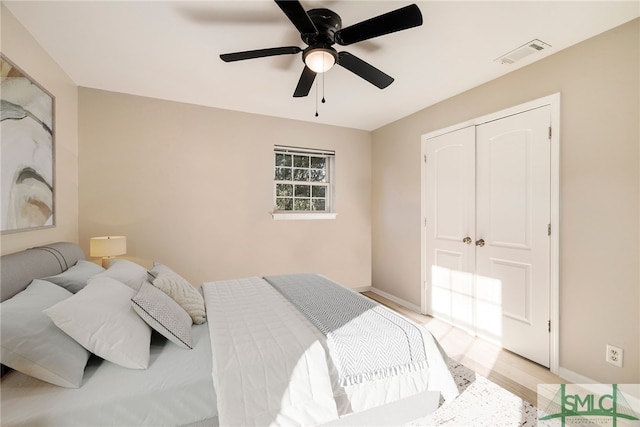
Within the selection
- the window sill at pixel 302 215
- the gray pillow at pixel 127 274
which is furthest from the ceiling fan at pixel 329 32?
the window sill at pixel 302 215

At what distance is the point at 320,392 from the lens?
1.36 metres

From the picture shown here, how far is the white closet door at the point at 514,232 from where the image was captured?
2379mm

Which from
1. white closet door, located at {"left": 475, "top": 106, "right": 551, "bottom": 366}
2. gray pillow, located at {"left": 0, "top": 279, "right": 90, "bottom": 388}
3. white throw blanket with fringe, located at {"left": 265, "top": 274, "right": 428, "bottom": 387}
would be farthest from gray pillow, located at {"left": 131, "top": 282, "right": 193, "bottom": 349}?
white closet door, located at {"left": 475, "top": 106, "right": 551, "bottom": 366}

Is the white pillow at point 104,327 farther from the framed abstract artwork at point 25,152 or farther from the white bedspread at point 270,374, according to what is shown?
the framed abstract artwork at point 25,152

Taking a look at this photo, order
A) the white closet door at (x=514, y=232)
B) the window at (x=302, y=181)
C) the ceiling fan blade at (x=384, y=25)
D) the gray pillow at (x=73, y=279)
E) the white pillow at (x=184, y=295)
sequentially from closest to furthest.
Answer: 1. the ceiling fan blade at (x=384, y=25)
2. the gray pillow at (x=73, y=279)
3. the white pillow at (x=184, y=295)
4. the white closet door at (x=514, y=232)
5. the window at (x=302, y=181)

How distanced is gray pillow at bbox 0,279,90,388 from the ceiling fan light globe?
1.96 m

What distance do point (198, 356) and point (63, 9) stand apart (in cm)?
232

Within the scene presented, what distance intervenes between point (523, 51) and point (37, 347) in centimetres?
347

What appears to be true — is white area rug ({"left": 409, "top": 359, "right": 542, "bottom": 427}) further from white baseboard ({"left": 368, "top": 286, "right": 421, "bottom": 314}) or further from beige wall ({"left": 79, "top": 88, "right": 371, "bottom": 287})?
beige wall ({"left": 79, "top": 88, "right": 371, "bottom": 287})

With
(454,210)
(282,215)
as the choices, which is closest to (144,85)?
(282,215)

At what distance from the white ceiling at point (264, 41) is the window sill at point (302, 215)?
58.7 inches

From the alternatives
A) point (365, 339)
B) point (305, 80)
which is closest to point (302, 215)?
point (305, 80)

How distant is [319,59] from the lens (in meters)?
1.85

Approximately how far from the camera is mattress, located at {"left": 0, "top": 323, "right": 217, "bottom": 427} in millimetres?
1025
